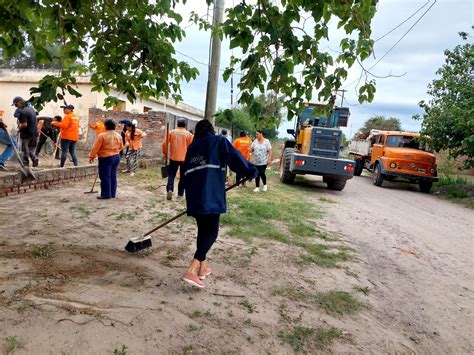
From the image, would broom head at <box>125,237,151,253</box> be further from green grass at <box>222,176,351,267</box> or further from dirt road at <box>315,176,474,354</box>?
dirt road at <box>315,176,474,354</box>

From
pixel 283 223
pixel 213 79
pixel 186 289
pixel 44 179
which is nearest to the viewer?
pixel 186 289

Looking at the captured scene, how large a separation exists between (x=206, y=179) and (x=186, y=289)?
3.53 feet

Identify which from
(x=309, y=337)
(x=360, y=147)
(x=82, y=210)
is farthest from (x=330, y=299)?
(x=360, y=147)

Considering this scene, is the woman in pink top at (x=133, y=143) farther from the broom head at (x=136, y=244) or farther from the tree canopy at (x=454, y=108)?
the tree canopy at (x=454, y=108)

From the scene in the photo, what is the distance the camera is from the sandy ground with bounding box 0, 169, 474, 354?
267cm

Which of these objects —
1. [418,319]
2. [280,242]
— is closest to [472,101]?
[280,242]

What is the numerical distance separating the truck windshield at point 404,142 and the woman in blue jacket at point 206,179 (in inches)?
504

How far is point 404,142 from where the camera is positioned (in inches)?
579

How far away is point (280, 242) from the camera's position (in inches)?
206

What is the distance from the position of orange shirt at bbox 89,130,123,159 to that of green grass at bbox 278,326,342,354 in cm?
498

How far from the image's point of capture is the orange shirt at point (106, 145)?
6.58 meters

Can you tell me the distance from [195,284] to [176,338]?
82 centimetres

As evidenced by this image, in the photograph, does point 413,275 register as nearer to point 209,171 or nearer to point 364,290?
point 364,290

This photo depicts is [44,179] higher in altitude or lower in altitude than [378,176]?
lower
